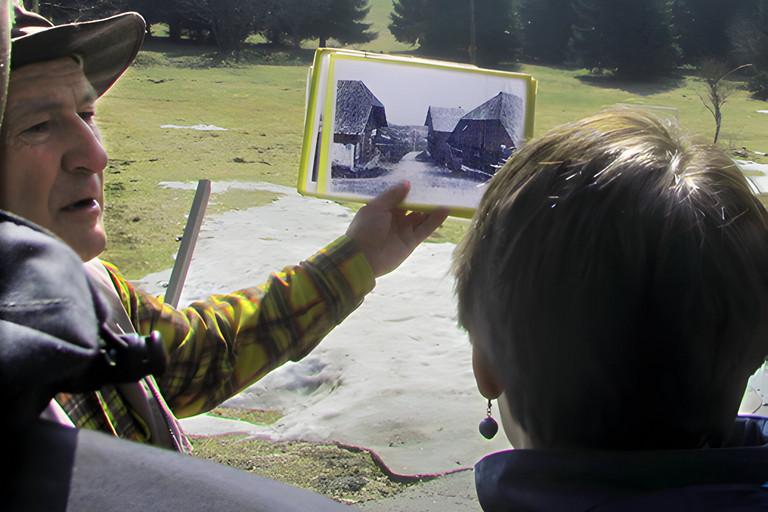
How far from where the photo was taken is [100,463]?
0.57 metres

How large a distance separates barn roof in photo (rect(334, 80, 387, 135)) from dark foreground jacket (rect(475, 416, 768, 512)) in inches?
46.2

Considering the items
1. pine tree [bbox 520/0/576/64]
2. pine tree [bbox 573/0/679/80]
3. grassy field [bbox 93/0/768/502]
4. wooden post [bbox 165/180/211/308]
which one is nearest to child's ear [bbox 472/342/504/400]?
A: grassy field [bbox 93/0/768/502]

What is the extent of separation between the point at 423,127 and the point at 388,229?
0.90ft

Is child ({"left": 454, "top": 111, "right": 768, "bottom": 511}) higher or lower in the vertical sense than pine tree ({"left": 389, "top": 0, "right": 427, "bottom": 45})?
lower

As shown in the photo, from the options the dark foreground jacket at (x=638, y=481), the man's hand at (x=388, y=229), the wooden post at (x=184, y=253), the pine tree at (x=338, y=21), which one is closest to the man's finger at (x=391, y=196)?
the man's hand at (x=388, y=229)

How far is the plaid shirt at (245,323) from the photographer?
5.86 feet

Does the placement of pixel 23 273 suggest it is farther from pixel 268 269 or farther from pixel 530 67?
pixel 530 67

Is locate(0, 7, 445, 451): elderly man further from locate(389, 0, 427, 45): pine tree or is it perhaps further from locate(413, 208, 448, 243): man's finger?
locate(389, 0, 427, 45): pine tree

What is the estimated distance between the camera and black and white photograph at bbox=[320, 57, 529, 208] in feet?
6.48

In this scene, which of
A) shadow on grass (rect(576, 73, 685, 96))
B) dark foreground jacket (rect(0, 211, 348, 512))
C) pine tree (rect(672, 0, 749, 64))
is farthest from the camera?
pine tree (rect(672, 0, 749, 64))

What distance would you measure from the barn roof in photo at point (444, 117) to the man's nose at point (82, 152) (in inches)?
31.4

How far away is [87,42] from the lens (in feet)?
5.52

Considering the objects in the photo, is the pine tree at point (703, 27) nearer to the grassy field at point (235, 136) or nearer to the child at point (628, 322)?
the grassy field at point (235, 136)

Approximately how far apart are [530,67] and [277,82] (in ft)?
36.2
